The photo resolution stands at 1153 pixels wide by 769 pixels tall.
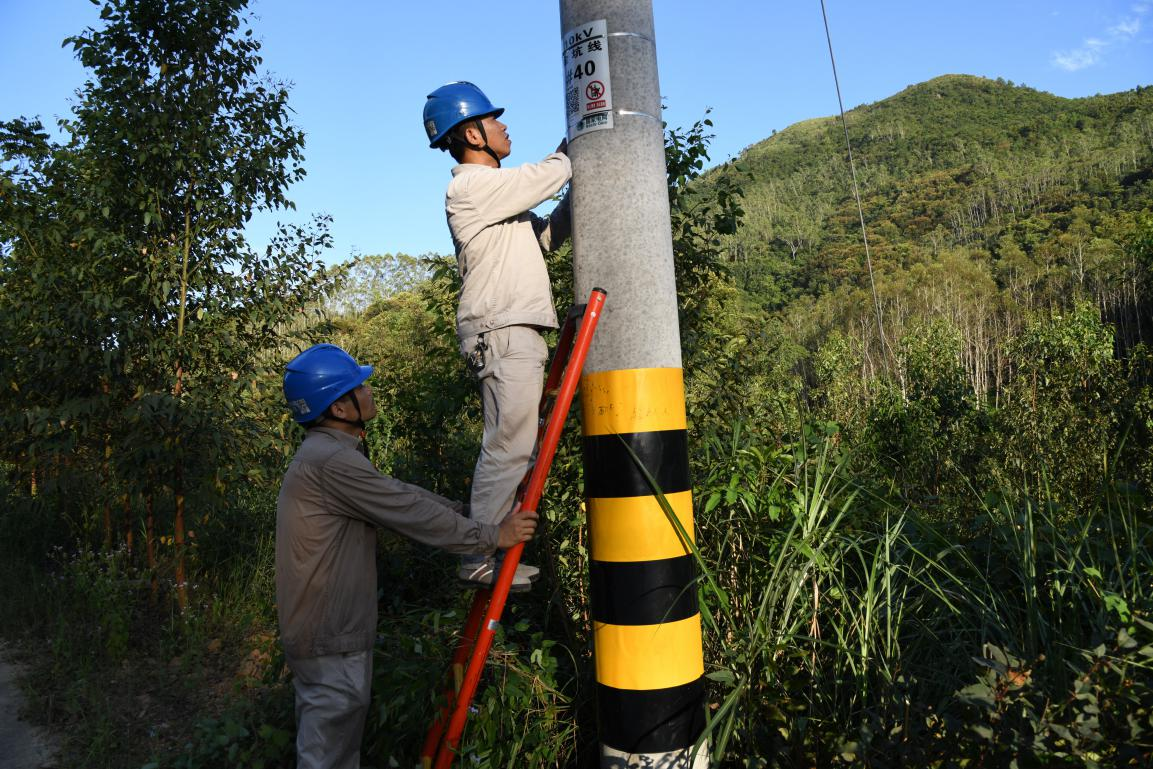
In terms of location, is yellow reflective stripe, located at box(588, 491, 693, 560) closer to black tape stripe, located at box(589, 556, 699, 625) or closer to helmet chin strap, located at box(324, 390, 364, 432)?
black tape stripe, located at box(589, 556, 699, 625)

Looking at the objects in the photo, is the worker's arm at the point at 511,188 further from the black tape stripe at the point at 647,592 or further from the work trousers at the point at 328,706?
the work trousers at the point at 328,706

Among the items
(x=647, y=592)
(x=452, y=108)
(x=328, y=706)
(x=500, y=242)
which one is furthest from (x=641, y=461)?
(x=452, y=108)

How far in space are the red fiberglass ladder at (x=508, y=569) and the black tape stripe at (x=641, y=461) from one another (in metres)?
0.18

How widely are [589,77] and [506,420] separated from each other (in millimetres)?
1290

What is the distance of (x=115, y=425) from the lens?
6707 millimetres

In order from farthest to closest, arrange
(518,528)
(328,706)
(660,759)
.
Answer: (328,706) → (518,528) → (660,759)

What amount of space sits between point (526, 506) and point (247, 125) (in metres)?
5.56

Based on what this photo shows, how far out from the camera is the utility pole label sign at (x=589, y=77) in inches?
114

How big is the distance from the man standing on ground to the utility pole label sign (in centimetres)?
149

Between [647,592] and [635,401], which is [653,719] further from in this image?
[635,401]

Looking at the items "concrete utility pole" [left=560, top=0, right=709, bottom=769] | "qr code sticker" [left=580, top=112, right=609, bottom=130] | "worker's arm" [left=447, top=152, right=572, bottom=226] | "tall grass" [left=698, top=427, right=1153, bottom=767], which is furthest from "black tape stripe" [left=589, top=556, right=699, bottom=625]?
"qr code sticker" [left=580, top=112, right=609, bottom=130]

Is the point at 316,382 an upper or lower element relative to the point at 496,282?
lower

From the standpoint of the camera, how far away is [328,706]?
306 cm

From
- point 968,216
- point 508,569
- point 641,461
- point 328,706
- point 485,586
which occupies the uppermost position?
point 968,216
